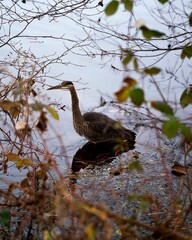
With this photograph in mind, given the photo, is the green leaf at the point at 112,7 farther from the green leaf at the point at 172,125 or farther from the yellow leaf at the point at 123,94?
the green leaf at the point at 172,125

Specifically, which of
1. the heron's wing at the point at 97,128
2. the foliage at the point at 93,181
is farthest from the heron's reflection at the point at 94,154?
the foliage at the point at 93,181

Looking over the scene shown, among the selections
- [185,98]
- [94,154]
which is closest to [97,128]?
[94,154]

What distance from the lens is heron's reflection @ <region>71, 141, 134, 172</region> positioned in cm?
417

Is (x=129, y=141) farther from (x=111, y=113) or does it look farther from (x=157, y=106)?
(x=157, y=106)

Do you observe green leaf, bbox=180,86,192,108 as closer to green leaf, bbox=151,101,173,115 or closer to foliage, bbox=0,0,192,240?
foliage, bbox=0,0,192,240

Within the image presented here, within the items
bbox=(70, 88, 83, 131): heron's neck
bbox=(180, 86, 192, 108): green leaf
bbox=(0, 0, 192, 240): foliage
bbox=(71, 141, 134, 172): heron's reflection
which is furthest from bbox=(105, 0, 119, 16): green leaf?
bbox=(70, 88, 83, 131): heron's neck

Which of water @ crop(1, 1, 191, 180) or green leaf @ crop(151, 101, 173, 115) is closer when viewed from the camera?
green leaf @ crop(151, 101, 173, 115)

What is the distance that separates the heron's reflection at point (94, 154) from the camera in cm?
417

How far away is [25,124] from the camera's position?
4.18 ft

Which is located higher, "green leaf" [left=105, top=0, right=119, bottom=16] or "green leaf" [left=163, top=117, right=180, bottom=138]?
"green leaf" [left=105, top=0, right=119, bottom=16]

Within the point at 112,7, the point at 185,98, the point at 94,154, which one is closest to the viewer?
the point at 112,7

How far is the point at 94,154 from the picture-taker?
182 inches

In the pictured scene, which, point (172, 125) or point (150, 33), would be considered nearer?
point (172, 125)

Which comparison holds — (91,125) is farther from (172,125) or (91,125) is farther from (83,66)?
(172,125)
